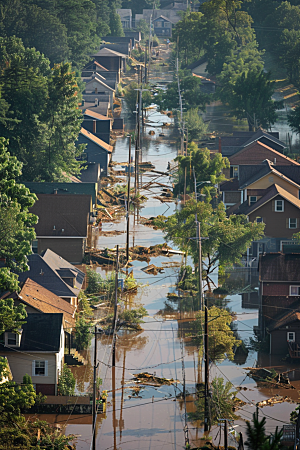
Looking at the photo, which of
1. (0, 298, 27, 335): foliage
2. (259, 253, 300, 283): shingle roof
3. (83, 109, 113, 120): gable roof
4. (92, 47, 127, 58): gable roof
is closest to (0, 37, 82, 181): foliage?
(83, 109, 113, 120): gable roof

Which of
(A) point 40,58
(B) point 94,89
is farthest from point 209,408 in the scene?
(B) point 94,89

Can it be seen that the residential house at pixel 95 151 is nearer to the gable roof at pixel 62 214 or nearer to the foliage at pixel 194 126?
the foliage at pixel 194 126

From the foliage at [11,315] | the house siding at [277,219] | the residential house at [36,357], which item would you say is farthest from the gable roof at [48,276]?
the house siding at [277,219]

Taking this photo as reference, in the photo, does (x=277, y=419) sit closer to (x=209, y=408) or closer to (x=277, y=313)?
(x=209, y=408)

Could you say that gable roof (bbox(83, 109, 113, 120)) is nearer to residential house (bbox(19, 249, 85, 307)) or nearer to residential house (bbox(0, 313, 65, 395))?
residential house (bbox(19, 249, 85, 307))

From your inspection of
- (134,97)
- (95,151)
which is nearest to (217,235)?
(95,151)
